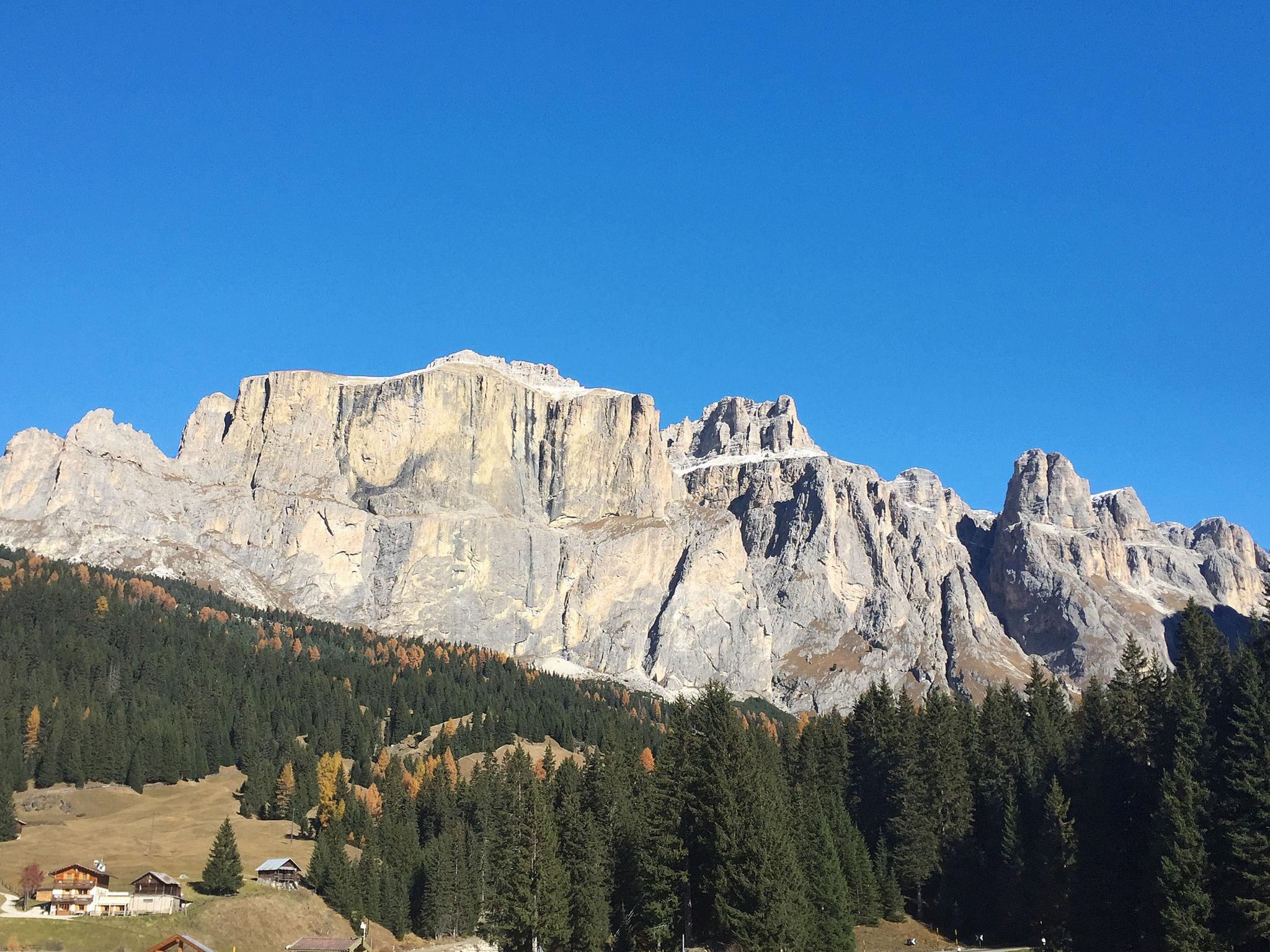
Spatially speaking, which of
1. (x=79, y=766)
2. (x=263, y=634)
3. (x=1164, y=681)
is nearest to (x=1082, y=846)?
(x=1164, y=681)

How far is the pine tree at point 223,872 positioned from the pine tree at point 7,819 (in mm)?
25196

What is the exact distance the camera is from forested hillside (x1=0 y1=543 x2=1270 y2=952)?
5097cm

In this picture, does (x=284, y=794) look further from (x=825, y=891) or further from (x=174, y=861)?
(x=825, y=891)

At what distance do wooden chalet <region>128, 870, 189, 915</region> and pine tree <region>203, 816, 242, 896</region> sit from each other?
3.13 meters

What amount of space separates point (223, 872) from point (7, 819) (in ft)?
95.5

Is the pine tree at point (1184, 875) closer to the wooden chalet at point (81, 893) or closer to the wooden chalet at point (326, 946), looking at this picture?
the wooden chalet at point (326, 946)

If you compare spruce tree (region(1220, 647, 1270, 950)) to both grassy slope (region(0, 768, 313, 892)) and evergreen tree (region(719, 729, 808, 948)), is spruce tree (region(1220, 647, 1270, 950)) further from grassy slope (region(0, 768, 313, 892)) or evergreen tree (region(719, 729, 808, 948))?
grassy slope (region(0, 768, 313, 892))

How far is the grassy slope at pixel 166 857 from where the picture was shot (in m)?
73.0

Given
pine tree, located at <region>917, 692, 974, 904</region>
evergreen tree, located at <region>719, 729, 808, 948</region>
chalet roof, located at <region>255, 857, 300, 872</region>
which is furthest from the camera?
chalet roof, located at <region>255, 857, 300, 872</region>

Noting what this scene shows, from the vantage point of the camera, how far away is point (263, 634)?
199 m

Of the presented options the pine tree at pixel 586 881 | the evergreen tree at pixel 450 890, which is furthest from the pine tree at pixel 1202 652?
the evergreen tree at pixel 450 890

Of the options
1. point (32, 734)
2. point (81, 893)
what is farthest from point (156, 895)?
point (32, 734)

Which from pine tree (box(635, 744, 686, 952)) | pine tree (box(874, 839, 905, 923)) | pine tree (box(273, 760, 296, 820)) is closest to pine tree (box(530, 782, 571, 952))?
pine tree (box(635, 744, 686, 952))

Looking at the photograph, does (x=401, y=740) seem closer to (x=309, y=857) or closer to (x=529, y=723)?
(x=529, y=723)
